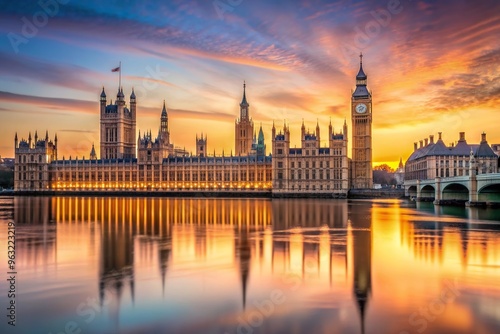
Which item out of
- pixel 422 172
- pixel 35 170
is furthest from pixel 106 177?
pixel 422 172

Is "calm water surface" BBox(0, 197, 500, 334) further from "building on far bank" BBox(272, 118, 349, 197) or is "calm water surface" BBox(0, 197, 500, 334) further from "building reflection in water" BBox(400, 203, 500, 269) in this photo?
"building on far bank" BBox(272, 118, 349, 197)

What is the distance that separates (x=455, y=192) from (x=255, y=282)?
57.6 meters

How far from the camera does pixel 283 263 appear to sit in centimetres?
2106

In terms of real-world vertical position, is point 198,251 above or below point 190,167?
Result: below

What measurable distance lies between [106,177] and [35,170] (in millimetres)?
18959

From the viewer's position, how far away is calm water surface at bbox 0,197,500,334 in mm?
13102

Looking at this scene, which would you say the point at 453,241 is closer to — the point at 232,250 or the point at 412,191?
the point at 232,250

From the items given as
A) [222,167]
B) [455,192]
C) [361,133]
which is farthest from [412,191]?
[222,167]

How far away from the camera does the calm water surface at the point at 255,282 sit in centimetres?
1310

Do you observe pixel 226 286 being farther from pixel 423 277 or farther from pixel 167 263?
pixel 423 277

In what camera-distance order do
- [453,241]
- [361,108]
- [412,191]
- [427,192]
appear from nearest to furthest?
[453,241] < [427,192] < [412,191] < [361,108]

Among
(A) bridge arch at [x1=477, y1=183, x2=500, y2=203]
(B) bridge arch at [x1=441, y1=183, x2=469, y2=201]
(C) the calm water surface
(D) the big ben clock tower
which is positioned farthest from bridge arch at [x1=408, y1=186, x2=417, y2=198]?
(C) the calm water surface

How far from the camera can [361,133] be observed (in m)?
112

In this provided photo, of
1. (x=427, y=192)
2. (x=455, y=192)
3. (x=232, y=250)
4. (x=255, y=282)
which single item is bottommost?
(x=255, y=282)
